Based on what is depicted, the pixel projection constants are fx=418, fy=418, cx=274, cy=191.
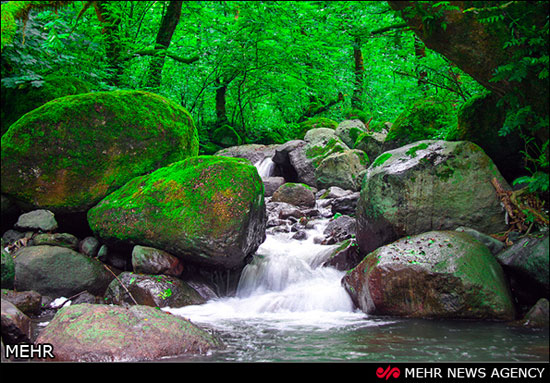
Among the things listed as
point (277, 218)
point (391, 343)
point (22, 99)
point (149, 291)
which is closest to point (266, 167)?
point (277, 218)

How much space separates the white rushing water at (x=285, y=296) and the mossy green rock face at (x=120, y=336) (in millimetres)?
1234

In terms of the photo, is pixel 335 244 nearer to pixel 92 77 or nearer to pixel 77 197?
pixel 77 197

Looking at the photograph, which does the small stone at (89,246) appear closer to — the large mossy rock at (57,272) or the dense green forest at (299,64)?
the large mossy rock at (57,272)

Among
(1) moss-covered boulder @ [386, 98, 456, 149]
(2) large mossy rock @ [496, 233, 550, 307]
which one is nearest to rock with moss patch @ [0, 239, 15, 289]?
(2) large mossy rock @ [496, 233, 550, 307]

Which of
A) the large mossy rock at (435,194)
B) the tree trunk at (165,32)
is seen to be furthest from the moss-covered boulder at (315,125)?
the large mossy rock at (435,194)

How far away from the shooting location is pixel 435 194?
6.53m

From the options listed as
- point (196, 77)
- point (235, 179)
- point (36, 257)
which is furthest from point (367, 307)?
point (196, 77)

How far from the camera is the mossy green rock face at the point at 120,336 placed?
153 inches

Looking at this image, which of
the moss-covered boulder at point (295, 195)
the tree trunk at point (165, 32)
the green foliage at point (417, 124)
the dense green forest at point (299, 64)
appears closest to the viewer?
the dense green forest at point (299, 64)

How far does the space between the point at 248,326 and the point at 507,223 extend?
13.2 ft

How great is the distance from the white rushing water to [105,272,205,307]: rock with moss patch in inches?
6.7

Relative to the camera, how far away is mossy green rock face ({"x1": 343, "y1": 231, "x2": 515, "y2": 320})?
518 cm

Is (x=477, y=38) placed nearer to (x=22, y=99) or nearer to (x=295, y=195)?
(x=295, y=195)

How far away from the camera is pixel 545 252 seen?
4.87 meters
